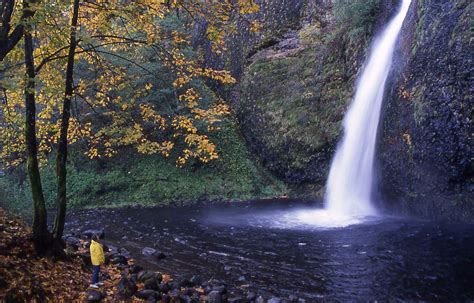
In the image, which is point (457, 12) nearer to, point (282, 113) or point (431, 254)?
point (431, 254)

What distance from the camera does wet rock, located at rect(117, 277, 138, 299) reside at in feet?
19.7

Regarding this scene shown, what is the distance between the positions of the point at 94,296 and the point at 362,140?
33.8 feet

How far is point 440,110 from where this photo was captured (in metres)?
10.3

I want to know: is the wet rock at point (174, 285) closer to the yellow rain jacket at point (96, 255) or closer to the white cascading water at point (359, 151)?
the yellow rain jacket at point (96, 255)

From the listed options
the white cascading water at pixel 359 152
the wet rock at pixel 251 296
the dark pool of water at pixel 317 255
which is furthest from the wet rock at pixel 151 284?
the white cascading water at pixel 359 152

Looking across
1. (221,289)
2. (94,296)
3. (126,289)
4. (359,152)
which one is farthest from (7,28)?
(359,152)

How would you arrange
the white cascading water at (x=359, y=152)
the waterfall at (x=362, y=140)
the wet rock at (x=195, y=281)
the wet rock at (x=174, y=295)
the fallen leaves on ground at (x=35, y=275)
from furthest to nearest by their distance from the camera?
the waterfall at (x=362, y=140), the white cascading water at (x=359, y=152), the wet rock at (x=195, y=281), the wet rock at (x=174, y=295), the fallen leaves on ground at (x=35, y=275)

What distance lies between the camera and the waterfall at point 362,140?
13.0 metres

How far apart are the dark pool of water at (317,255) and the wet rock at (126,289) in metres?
1.48

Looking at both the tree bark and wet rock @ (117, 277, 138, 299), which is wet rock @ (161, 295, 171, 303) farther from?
the tree bark

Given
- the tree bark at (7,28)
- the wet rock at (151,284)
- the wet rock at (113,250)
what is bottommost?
the wet rock at (151,284)

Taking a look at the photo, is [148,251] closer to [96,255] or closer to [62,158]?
[96,255]

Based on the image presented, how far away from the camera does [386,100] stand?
1258 centimetres

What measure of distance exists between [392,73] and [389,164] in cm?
287
